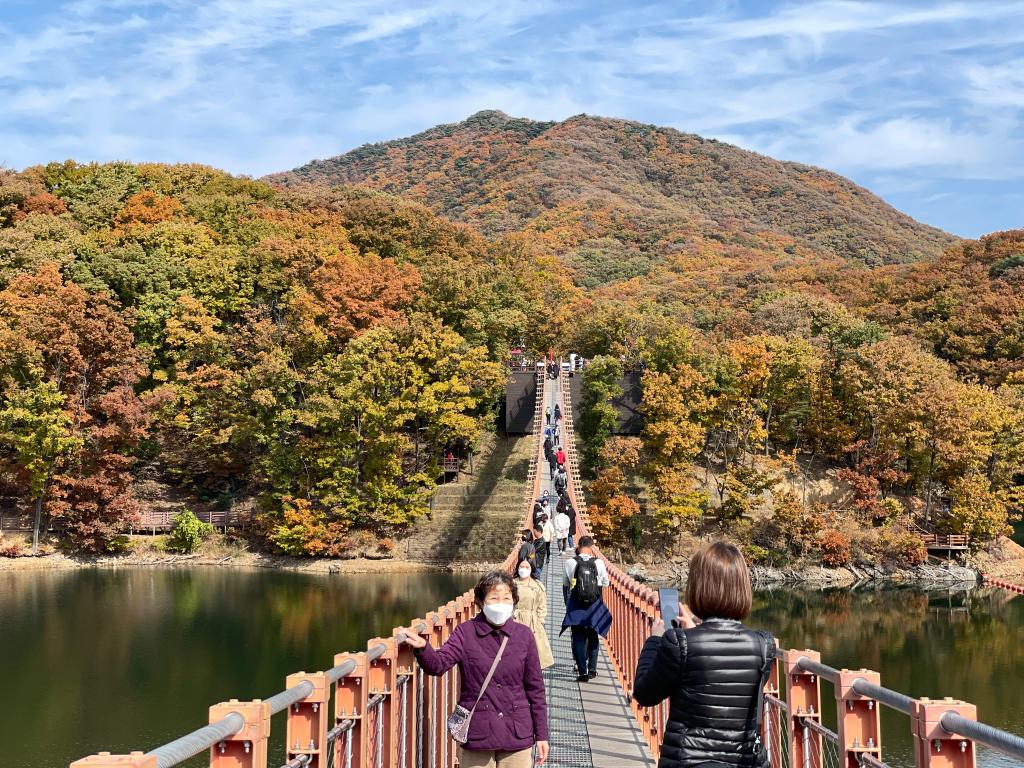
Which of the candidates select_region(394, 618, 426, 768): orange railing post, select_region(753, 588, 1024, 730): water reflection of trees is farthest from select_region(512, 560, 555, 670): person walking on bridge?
select_region(753, 588, 1024, 730): water reflection of trees

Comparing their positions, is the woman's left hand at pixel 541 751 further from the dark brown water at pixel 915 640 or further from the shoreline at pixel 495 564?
the shoreline at pixel 495 564

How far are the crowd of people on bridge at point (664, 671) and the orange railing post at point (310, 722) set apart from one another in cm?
55

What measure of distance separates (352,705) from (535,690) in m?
0.62

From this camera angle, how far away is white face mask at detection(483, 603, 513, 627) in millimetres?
3424

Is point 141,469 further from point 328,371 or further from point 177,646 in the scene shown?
point 177,646

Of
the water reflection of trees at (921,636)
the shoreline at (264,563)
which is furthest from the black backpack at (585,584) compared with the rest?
the shoreline at (264,563)

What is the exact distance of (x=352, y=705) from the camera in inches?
130

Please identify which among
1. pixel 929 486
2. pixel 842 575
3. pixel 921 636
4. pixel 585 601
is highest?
pixel 585 601

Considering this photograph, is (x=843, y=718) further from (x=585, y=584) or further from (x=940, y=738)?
(x=585, y=584)

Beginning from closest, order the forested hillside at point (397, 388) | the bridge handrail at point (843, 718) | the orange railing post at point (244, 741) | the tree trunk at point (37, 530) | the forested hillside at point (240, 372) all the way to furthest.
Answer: the bridge handrail at point (843, 718), the orange railing post at point (244, 741), the tree trunk at point (37, 530), the forested hillside at point (240, 372), the forested hillside at point (397, 388)

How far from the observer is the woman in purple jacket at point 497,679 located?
343 cm

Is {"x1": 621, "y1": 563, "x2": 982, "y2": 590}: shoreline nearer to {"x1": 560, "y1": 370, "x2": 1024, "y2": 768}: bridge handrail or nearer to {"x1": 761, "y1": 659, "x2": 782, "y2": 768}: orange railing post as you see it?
{"x1": 560, "y1": 370, "x2": 1024, "y2": 768}: bridge handrail

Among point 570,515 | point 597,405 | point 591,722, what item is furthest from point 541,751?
point 597,405

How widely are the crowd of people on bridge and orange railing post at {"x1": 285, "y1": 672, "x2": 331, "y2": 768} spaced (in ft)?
1.81
